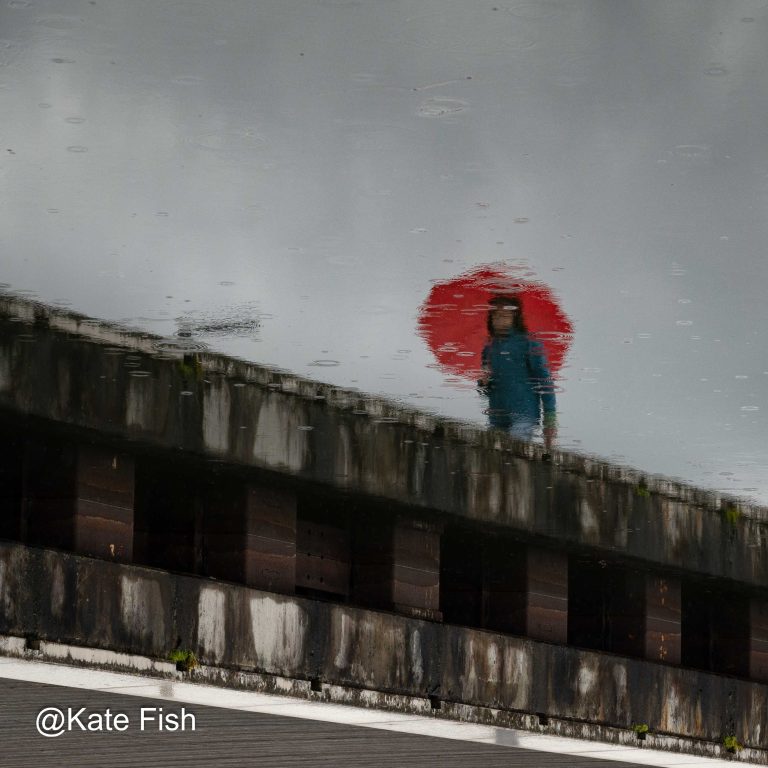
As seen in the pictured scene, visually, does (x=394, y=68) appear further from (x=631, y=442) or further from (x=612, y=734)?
(x=612, y=734)

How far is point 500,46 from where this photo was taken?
8562mm

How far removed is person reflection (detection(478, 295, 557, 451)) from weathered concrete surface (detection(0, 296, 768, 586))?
0.54 metres

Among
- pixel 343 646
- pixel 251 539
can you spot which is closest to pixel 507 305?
pixel 251 539

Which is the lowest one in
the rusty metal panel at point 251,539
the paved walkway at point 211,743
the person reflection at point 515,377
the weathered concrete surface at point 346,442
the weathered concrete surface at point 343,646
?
the paved walkway at point 211,743

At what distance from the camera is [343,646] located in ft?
44.5

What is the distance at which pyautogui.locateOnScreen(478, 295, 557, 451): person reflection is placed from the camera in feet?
38.2

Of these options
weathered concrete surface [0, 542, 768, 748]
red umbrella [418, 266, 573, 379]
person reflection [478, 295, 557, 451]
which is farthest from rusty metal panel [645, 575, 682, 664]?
red umbrella [418, 266, 573, 379]

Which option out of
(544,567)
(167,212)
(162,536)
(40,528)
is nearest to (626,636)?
(544,567)

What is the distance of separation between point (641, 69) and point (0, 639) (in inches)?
222

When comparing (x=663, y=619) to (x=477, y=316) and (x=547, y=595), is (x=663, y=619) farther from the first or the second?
(x=477, y=316)

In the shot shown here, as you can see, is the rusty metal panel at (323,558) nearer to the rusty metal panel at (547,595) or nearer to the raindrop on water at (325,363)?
the rusty metal panel at (547,595)

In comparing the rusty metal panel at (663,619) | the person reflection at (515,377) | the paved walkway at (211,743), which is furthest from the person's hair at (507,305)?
the paved walkway at (211,743)

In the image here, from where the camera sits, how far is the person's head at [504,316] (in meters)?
11.4

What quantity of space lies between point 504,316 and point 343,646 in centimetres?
352
